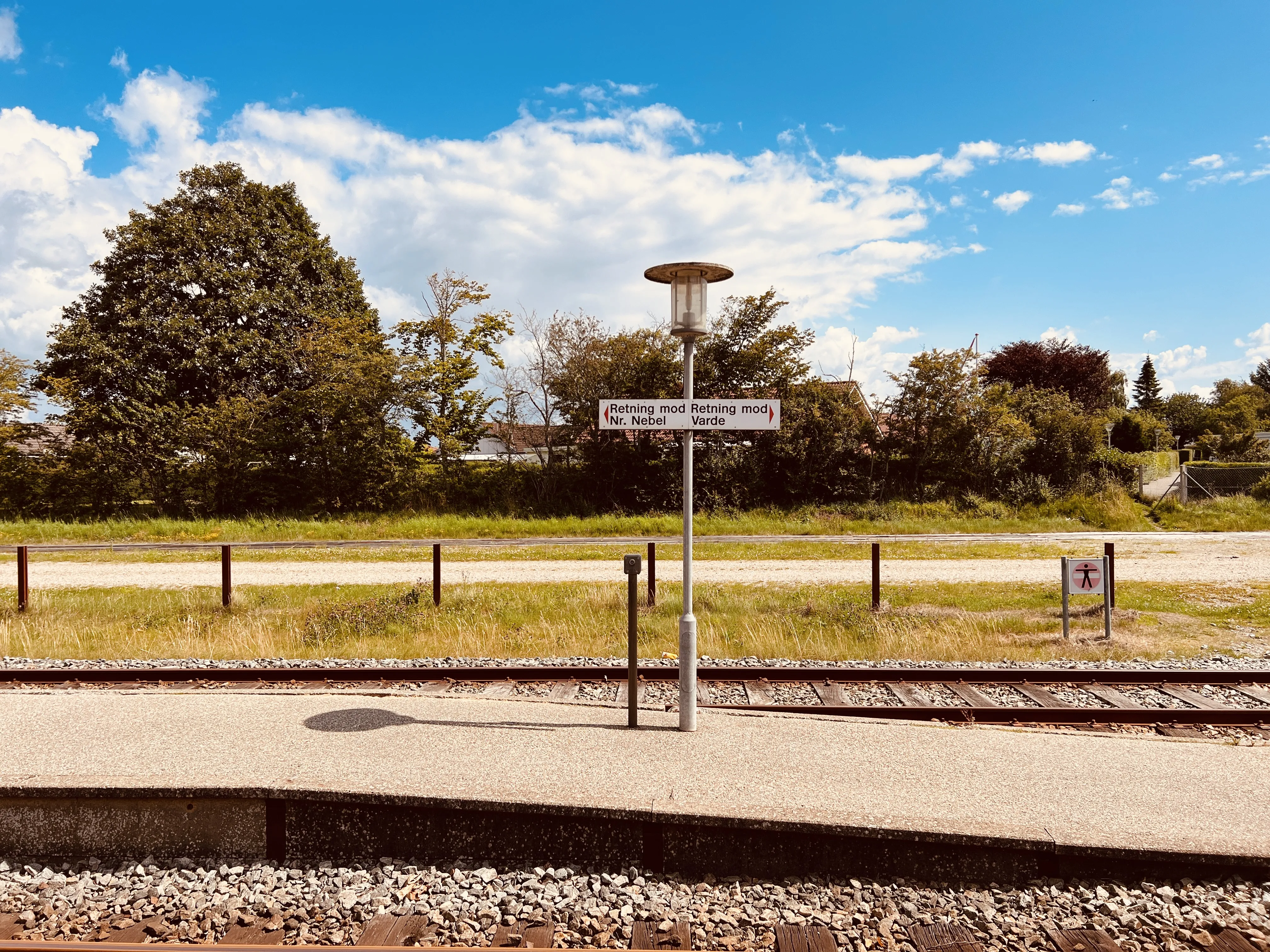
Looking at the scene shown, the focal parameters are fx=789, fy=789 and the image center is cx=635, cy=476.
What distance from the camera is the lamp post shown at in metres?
5.53

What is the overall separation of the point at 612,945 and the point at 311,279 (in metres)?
32.3

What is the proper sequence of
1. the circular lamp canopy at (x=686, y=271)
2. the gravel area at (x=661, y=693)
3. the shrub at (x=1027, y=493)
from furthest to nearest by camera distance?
the shrub at (x=1027, y=493) → the gravel area at (x=661, y=693) → the circular lamp canopy at (x=686, y=271)

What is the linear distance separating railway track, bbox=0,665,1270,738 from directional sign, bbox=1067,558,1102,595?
1901mm

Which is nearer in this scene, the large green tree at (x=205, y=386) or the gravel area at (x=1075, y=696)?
the gravel area at (x=1075, y=696)

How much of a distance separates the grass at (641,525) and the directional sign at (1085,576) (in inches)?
507

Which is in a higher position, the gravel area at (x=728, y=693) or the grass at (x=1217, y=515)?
the grass at (x=1217, y=515)

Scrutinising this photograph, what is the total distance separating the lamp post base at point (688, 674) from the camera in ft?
18.5

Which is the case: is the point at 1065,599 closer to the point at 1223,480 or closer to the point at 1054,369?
the point at 1223,480

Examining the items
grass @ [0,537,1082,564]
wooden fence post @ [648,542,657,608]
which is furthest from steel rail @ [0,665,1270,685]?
grass @ [0,537,1082,564]

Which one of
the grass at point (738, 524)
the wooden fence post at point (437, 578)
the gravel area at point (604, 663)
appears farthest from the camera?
the grass at point (738, 524)

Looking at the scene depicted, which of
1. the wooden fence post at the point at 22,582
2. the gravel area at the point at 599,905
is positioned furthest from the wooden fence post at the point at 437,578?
the gravel area at the point at 599,905

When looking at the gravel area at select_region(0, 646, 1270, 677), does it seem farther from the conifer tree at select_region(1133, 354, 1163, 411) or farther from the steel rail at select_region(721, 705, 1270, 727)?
the conifer tree at select_region(1133, 354, 1163, 411)

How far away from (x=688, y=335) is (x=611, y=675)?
3815 mm

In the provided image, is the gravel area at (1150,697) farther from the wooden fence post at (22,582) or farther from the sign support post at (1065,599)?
the wooden fence post at (22,582)
